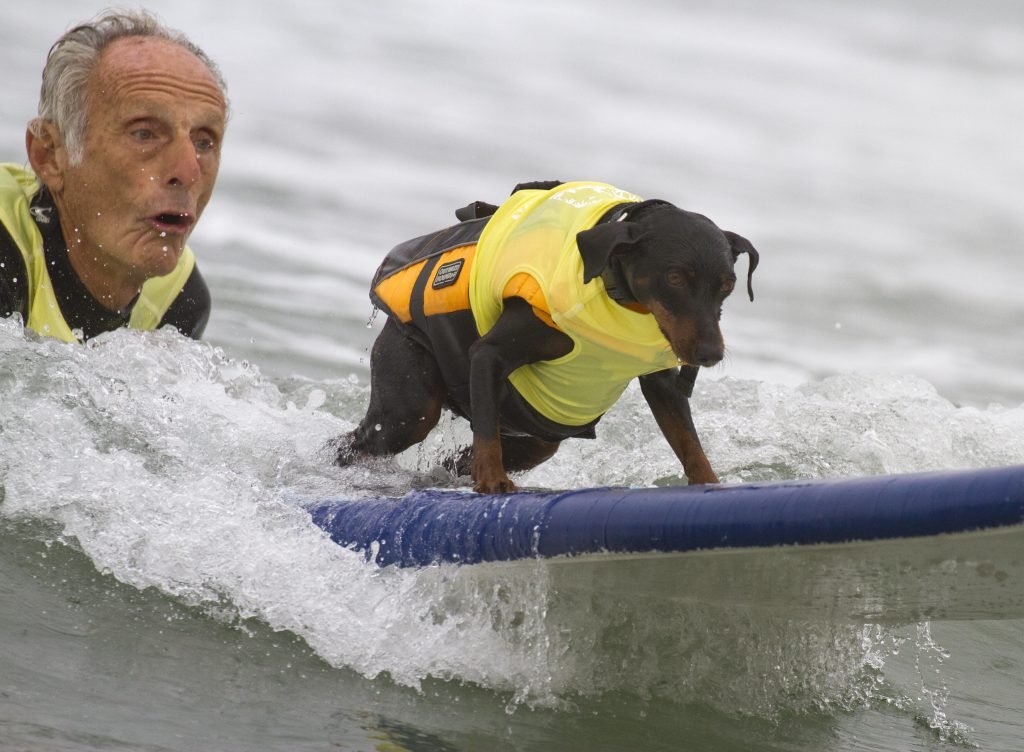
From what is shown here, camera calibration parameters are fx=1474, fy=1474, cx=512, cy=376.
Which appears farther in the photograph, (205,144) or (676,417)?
(205,144)

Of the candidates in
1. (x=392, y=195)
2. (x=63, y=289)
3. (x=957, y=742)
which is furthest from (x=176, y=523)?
(x=392, y=195)

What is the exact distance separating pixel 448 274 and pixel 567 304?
57 centimetres

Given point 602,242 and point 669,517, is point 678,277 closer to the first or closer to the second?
point 602,242

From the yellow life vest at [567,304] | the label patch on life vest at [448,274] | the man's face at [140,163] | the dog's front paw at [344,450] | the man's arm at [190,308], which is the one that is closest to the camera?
the yellow life vest at [567,304]

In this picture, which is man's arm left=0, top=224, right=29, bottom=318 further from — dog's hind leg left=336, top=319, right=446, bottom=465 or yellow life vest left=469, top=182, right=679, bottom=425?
yellow life vest left=469, top=182, right=679, bottom=425

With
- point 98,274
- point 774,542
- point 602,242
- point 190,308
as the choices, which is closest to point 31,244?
point 98,274

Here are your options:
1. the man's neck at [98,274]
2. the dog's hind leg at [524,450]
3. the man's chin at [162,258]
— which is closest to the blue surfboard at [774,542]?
the dog's hind leg at [524,450]

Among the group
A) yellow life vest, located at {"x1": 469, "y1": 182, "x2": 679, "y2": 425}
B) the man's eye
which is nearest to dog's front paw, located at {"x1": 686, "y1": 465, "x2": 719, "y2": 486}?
yellow life vest, located at {"x1": 469, "y1": 182, "x2": 679, "y2": 425}

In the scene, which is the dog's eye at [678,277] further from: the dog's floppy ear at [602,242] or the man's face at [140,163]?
the man's face at [140,163]

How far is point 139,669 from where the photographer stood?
135 inches

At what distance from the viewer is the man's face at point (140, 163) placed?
4.64m

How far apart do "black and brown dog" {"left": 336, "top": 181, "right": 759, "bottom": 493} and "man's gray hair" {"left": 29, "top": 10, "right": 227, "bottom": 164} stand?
3.55 ft

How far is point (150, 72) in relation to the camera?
471 centimetres

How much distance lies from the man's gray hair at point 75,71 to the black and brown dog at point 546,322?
108cm
